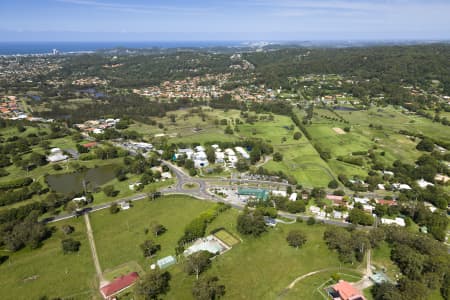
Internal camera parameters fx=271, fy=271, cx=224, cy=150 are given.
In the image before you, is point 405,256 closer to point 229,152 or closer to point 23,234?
point 229,152

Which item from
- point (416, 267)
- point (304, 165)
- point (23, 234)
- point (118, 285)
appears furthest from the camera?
point (304, 165)

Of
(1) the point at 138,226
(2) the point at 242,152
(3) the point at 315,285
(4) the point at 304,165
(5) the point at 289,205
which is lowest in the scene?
(3) the point at 315,285

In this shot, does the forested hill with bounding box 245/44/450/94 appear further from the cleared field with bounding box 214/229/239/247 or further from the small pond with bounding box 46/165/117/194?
the cleared field with bounding box 214/229/239/247

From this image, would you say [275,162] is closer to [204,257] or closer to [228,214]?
[228,214]

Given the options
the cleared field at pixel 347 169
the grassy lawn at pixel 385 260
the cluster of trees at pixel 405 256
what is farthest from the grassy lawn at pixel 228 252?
the cleared field at pixel 347 169

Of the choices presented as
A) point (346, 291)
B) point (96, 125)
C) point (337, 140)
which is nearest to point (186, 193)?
point (346, 291)

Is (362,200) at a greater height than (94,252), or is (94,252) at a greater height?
(362,200)

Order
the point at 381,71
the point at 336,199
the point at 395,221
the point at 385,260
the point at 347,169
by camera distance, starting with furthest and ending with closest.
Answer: the point at 381,71, the point at 347,169, the point at 336,199, the point at 395,221, the point at 385,260
